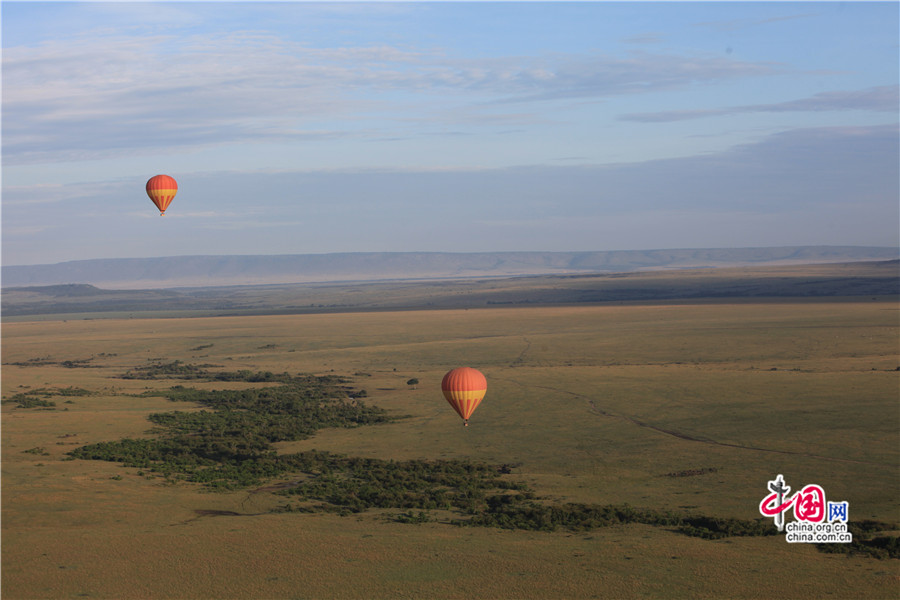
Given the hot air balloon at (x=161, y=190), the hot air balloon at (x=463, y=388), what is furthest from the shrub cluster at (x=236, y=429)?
the hot air balloon at (x=161, y=190)

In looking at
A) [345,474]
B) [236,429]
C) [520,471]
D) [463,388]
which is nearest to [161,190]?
[236,429]

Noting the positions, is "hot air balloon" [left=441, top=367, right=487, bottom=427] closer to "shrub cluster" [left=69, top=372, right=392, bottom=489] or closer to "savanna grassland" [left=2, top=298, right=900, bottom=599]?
"savanna grassland" [left=2, top=298, right=900, bottom=599]

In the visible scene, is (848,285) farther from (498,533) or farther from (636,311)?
(498,533)

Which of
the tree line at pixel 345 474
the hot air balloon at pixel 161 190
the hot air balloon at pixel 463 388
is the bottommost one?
the tree line at pixel 345 474

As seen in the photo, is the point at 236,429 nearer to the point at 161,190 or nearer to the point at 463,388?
the point at 161,190

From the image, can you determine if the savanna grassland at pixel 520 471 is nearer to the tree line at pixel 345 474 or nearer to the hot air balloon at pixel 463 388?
the tree line at pixel 345 474
